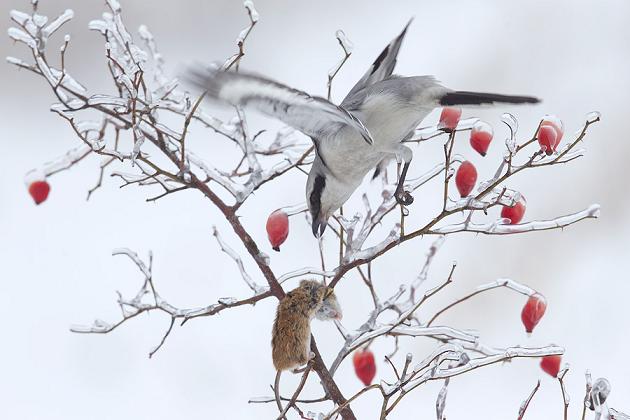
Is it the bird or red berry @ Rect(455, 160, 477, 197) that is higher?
the bird

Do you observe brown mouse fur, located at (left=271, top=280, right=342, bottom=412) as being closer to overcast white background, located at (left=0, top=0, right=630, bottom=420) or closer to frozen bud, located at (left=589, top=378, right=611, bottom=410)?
frozen bud, located at (left=589, top=378, right=611, bottom=410)

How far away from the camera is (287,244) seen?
9.94 feet

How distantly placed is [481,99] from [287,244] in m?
1.65

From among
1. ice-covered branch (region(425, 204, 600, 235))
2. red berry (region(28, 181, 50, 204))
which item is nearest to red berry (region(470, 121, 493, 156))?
ice-covered branch (region(425, 204, 600, 235))

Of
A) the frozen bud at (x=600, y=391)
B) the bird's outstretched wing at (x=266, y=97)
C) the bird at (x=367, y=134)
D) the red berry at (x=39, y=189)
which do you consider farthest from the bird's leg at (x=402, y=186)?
the red berry at (x=39, y=189)

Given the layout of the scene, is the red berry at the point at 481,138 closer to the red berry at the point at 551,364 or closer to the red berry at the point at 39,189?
the red berry at the point at 551,364

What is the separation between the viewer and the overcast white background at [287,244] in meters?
2.64

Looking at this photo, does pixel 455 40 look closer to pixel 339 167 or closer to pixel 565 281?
pixel 565 281

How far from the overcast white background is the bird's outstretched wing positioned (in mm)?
1278

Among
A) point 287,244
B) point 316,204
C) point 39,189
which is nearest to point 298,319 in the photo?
point 316,204

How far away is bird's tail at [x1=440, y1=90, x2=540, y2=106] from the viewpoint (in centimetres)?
139

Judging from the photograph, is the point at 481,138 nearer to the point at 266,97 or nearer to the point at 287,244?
the point at 266,97

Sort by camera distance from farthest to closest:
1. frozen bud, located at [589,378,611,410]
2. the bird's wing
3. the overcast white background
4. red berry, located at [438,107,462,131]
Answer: the overcast white background, the bird's wing, red berry, located at [438,107,462,131], frozen bud, located at [589,378,611,410]

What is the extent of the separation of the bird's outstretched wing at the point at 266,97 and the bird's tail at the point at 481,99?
174 millimetres
